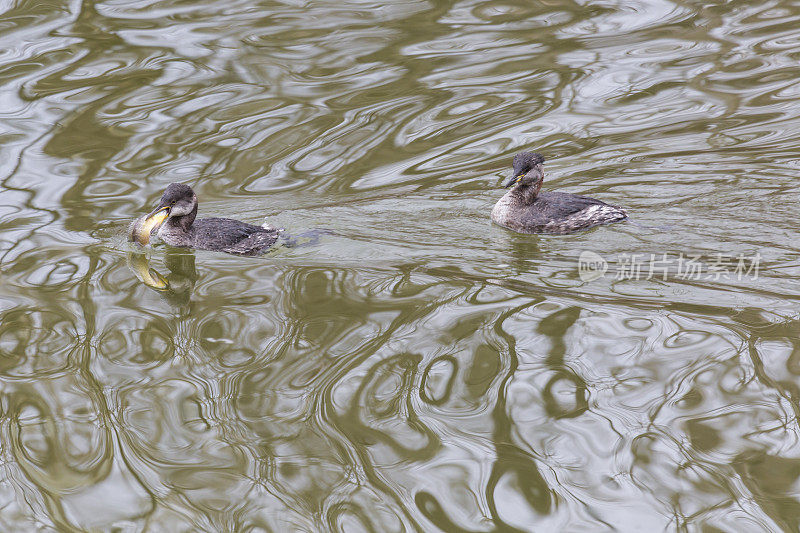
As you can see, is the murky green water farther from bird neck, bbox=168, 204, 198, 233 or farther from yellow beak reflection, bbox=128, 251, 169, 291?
bird neck, bbox=168, 204, 198, 233

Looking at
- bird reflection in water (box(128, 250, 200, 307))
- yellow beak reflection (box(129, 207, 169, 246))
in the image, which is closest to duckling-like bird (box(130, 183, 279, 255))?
yellow beak reflection (box(129, 207, 169, 246))

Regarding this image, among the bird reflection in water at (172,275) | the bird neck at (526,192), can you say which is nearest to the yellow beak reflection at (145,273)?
the bird reflection in water at (172,275)

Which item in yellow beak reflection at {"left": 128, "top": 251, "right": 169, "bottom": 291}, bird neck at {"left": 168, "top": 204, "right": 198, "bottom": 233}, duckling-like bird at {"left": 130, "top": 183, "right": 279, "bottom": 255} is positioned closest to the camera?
yellow beak reflection at {"left": 128, "top": 251, "right": 169, "bottom": 291}

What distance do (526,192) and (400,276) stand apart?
1590mm

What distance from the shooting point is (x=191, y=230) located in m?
7.43

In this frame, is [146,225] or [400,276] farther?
[146,225]

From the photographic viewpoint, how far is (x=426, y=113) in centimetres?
1000

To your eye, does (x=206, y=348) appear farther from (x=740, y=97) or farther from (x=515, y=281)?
(x=740, y=97)

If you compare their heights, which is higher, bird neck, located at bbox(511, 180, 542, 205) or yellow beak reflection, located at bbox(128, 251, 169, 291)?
yellow beak reflection, located at bbox(128, 251, 169, 291)

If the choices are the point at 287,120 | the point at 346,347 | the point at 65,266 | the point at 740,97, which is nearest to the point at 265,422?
the point at 346,347

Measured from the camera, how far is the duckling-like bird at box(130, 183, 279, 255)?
7.25 m

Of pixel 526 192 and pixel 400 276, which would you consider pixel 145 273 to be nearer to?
pixel 400 276

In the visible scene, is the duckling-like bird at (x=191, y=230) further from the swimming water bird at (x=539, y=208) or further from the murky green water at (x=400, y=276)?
the swimming water bird at (x=539, y=208)

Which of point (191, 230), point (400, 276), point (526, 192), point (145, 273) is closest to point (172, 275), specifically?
point (145, 273)
